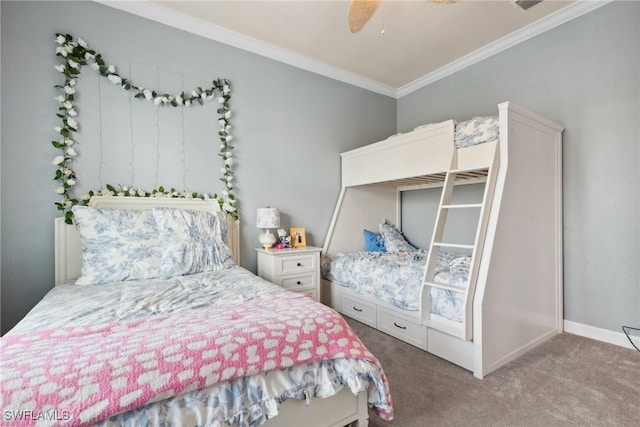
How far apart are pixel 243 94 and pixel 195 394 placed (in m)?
2.74

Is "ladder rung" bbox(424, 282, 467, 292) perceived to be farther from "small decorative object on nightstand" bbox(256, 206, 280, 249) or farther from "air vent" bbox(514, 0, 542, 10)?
"air vent" bbox(514, 0, 542, 10)

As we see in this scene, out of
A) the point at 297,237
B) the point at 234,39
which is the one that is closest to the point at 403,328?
the point at 297,237

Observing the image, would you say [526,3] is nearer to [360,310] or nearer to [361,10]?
[361,10]

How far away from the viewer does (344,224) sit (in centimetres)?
350

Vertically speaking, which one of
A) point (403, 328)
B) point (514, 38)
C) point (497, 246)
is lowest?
point (403, 328)

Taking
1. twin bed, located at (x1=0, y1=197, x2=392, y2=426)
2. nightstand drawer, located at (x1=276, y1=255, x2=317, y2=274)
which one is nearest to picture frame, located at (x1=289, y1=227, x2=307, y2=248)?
nightstand drawer, located at (x1=276, y1=255, x2=317, y2=274)

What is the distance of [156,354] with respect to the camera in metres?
0.91

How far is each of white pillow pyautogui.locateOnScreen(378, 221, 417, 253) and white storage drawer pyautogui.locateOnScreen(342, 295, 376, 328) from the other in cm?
79

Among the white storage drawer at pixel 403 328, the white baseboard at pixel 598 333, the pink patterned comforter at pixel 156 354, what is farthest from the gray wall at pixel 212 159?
the white baseboard at pixel 598 333

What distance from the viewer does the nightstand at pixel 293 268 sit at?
271 centimetres

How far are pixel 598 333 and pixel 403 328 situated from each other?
5.24 ft

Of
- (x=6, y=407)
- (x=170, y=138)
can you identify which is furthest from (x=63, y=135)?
(x=6, y=407)

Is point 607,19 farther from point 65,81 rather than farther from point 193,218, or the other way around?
point 65,81

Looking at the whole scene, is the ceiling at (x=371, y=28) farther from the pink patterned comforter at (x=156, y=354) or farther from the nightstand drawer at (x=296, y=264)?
the pink patterned comforter at (x=156, y=354)
